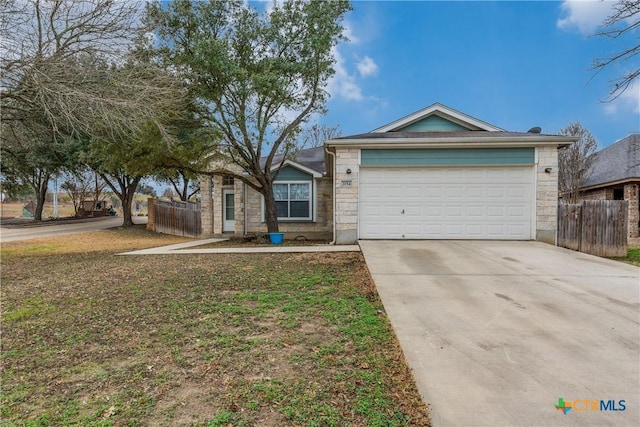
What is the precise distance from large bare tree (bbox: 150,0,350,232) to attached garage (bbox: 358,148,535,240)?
364 centimetres

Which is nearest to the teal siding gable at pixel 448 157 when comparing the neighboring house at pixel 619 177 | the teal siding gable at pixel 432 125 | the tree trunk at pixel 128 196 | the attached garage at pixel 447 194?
the attached garage at pixel 447 194

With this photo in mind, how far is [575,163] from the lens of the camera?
57.3ft

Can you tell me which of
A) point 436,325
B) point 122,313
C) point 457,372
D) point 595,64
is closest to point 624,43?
point 595,64

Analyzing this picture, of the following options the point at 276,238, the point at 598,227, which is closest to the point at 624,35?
the point at 598,227

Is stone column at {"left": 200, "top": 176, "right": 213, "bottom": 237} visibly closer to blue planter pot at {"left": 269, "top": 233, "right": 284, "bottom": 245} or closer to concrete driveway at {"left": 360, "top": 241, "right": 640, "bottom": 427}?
blue planter pot at {"left": 269, "top": 233, "right": 284, "bottom": 245}

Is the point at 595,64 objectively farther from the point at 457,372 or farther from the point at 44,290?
the point at 44,290

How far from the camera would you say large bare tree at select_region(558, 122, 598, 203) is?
1722 centimetres

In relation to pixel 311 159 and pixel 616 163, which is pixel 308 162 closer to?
pixel 311 159

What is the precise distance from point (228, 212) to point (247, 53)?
7299mm

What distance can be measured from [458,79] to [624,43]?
8539 mm

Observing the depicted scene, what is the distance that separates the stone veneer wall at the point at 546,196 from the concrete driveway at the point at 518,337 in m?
2.79

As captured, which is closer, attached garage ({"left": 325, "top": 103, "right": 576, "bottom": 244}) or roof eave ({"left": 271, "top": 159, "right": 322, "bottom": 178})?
attached garage ({"left": 325, "top": 103, "right": 576, "bottom": 244})

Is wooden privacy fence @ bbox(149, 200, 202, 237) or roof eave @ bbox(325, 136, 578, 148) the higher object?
roof eave @ bbox(325, 136, 578, 148)

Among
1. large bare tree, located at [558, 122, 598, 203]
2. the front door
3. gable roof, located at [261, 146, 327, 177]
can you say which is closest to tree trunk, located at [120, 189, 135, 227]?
the front door
